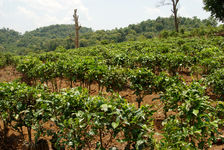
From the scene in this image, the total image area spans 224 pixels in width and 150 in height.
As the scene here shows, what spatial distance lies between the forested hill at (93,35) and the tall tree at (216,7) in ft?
64.6

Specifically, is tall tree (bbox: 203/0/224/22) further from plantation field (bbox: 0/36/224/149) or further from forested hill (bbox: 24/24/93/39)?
forested hill (bbox: 24/24/93/39)

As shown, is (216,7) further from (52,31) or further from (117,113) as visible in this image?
(52,31)

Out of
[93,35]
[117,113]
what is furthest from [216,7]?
[93,35]

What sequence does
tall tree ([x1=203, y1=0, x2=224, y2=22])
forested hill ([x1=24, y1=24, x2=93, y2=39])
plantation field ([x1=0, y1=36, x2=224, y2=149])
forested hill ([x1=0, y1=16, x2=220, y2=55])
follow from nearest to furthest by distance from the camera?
plantation field ([x1=0, y1=36, x2=224, y2=149]), tall tree ([x1=203, y1=0, x2=224, y2=22]), forested hill ([x1=0, y1=16, x2=220, y2=55]), forested hill ([x1=24, y1=24, x2=93, y2=39])

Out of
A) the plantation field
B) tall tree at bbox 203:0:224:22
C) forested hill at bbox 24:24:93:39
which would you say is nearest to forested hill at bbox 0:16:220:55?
forested hill at bbox 24:24:93:39

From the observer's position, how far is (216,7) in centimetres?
1969

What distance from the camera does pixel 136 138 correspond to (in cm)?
224

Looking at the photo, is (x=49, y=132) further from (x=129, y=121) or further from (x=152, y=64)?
(x=152, y=64)

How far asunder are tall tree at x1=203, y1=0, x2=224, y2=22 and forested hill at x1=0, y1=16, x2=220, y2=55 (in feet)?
64.6

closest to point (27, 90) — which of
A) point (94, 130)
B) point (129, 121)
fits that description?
point (94, 130)

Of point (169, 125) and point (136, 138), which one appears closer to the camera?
point (136, 138)

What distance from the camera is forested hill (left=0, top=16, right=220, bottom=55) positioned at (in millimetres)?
76438

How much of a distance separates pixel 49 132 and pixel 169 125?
7.01 feet

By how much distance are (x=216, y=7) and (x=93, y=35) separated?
76846 mm
